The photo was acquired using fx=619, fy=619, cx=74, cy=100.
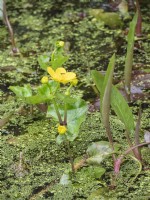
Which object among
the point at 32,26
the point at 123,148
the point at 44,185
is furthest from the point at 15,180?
the point at 32,26

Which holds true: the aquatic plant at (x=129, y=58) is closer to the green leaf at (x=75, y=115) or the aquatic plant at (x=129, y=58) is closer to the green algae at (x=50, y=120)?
the green algae at (x=50, y=120)

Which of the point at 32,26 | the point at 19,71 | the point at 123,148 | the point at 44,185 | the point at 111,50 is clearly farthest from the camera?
the point at 32,26

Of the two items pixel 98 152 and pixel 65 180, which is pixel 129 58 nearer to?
pixel 98 152

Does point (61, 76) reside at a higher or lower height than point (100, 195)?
higher

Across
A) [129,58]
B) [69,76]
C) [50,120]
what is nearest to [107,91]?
[69,76]

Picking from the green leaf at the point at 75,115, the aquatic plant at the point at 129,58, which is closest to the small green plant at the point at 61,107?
the green leaf at the point at 75,115

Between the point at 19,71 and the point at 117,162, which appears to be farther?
the point at 19,71

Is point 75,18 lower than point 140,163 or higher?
higher

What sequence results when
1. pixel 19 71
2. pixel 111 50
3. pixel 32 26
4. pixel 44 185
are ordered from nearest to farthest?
pixel 44 185 < pixel 19 71 < pixel 111 50 < pixel 32 26

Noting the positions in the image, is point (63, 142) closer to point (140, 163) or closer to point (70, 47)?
point (140, 163)
